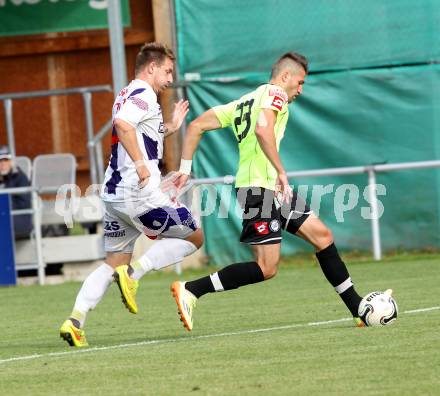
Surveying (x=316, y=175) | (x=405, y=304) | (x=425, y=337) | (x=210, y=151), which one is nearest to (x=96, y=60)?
(x=210, y=151)

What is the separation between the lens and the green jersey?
8.41 meters

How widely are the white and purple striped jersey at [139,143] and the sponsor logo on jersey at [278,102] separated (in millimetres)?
737

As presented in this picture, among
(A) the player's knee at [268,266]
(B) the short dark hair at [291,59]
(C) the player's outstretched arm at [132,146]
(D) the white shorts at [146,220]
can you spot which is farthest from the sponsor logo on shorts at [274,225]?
(B) the short dark hair at [291,59]

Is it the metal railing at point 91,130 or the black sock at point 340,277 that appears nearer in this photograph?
the black sock at point 340,277

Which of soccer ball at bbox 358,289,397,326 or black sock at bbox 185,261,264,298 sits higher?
black sock at bbox 185,261,264,298

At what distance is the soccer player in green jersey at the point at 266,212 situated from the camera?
27.3ft

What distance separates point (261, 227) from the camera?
834cm

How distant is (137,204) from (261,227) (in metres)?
0.82

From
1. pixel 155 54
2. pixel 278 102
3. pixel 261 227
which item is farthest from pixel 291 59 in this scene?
pixel 261 227

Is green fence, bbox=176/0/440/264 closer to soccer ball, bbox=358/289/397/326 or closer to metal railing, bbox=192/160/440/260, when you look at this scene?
metal railing, bbox=192/160/440/260


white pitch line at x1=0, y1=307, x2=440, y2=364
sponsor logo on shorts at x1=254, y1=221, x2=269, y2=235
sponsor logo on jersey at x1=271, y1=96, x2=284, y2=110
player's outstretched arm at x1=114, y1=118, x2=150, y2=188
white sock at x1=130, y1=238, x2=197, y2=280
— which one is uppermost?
sponsor logo on jersey at x1=271, y1=96, x2=284, y2=110

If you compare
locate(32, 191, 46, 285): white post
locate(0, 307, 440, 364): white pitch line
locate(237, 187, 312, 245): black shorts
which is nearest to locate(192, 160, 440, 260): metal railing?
locate(32, 191, 46, 285): white post

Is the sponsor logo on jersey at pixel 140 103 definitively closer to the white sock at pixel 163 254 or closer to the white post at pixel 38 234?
the white sock at pixel 163 254

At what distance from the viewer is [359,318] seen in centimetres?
834
